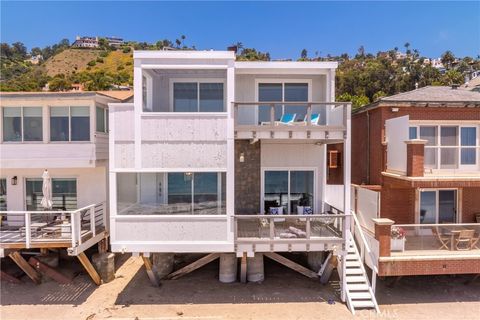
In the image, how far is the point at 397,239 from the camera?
34.5 ft

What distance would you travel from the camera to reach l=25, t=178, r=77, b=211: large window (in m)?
13.4

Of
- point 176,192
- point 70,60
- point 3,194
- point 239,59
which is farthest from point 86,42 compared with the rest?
point 176,192

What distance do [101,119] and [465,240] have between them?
1477 cm

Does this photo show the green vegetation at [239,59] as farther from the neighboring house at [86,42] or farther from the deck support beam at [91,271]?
the deck support beam at [91,271]

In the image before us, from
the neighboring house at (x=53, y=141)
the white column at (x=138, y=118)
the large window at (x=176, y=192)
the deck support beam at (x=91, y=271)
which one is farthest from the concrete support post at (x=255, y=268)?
the neighboring house at (x=53, y=141)

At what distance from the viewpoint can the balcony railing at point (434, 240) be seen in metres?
10.5

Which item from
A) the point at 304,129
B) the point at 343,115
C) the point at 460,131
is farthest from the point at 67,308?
the point at 460,131

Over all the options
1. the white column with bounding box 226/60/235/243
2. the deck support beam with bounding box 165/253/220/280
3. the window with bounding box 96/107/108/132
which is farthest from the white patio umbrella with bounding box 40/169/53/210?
the white column with bounding box 226/60/235/243

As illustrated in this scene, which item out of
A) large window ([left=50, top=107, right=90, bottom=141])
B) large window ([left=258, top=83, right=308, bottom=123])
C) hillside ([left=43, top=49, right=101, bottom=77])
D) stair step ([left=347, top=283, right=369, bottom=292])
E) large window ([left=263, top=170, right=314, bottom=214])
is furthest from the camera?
hillside ([left=43, top=49, right=101, bottom=77])

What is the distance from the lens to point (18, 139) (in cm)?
1260

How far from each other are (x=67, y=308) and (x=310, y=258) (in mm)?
9449

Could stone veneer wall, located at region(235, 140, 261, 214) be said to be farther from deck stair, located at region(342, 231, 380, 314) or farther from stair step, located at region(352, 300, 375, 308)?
stair step, located at region(352, 300, 375, 308)

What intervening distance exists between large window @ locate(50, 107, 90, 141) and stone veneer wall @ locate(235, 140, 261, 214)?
635 cm

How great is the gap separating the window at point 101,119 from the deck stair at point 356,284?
10.8m
